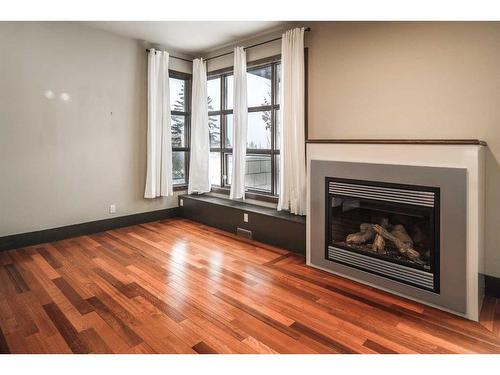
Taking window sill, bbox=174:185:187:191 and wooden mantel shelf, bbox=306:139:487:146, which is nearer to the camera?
wooden mantel shelf, bbox=306:139:487:146

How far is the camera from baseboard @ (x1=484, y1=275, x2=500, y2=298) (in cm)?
251

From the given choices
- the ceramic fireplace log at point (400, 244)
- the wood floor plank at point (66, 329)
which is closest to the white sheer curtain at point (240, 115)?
the ceramic fireplace log at point (400, 244)

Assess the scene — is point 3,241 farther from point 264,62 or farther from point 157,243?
point 264,62

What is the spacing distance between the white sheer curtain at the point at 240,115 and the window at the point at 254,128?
0.15 m

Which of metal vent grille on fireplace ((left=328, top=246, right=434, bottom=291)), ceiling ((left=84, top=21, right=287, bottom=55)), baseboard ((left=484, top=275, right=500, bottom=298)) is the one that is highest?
ceiling ((left=84, top=21, right=287, bottom=55))

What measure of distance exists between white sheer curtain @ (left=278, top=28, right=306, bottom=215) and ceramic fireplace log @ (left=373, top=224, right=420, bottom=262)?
1022 mm

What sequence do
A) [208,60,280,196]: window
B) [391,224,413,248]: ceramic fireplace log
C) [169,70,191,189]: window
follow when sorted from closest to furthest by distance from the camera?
[391,224,413,248]: ceramic fireplace log
[208,60,280,196]: window
[169,70,191,189]: window

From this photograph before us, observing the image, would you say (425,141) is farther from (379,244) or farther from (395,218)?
(379,244)

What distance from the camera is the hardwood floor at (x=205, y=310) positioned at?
6.22 ft

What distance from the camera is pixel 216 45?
4.67 m

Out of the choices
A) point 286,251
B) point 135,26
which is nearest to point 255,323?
point 286,251

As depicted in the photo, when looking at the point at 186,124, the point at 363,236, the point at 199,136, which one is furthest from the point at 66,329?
the point at 186,124

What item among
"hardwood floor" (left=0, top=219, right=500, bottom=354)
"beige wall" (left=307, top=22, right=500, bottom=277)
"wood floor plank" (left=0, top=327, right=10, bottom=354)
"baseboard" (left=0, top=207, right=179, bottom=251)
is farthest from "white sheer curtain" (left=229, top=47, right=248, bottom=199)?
"wood floor plank" (left=0, top=327, right=10, bottom=354)

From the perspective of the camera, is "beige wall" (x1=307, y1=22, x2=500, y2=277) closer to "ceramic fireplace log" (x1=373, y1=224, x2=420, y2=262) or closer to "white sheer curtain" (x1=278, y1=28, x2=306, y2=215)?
"white sheer curtain" (x1=278, y1=28, x2=306, y2=215)
